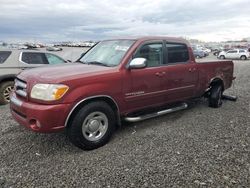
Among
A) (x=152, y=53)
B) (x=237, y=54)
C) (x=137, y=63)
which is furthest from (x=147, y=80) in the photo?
(x=237, y=54)

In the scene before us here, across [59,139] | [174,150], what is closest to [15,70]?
[59,139]

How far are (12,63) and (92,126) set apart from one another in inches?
180

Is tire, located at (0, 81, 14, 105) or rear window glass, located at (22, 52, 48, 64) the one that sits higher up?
rear window glass, located at (22, 52, 48, 64)

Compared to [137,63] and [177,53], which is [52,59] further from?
[137,63]

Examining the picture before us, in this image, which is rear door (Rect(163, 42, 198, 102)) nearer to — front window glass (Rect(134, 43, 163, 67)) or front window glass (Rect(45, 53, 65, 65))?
front window glass (Rect(134, 43, 163, 67))

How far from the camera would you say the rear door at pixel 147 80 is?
4625 millimetres

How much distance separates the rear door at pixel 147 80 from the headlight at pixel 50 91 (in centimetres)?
120

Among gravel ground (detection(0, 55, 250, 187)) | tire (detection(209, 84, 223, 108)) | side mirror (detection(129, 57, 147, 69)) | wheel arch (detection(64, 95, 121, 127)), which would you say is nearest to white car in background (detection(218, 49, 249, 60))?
tire (detection(209, 84, 223, 108))

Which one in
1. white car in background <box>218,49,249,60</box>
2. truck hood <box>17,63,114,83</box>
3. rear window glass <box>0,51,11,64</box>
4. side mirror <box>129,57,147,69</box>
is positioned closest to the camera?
truck hood <box>17,63,114,83</box>

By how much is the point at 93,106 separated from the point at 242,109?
4485mm

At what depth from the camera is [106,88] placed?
4.23 m

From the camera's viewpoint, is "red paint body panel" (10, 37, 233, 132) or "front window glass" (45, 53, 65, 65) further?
"front window glass" (45, 53, 65, 65)

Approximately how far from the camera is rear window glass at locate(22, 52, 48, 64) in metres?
7.90

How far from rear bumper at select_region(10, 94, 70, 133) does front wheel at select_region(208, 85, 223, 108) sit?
432 cm
